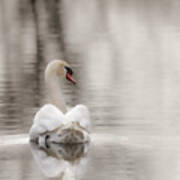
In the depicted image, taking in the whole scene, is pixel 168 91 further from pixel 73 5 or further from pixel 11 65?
pixel 73 5

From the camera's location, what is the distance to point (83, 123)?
38.2 feet

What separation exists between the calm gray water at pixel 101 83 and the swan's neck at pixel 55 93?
1.35 feet

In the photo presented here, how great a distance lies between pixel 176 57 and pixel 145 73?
1660 millimetres

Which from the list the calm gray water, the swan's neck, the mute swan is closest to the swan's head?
the swan's neck

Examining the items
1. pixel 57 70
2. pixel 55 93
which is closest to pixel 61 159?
pixel 55 93

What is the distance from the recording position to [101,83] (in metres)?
15.7

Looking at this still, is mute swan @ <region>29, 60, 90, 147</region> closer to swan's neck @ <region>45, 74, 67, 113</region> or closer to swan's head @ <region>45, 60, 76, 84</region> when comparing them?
swan's neck @ <region>45, 74, 67, 113</region>

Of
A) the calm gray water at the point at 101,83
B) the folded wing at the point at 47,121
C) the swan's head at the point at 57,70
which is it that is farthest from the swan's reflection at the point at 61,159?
the swan's head at the point at 57,70

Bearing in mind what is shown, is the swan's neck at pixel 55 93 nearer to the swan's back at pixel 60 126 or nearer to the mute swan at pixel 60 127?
the mute swan at pixel 60 127

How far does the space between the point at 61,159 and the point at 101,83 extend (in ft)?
16.7

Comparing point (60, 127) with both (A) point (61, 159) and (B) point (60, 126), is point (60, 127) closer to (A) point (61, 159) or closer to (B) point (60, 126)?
(B) point (60, 126)

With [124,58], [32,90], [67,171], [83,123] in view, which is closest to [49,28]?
[124,58]

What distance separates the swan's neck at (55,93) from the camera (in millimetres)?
12340

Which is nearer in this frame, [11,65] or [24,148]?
[24,148]
